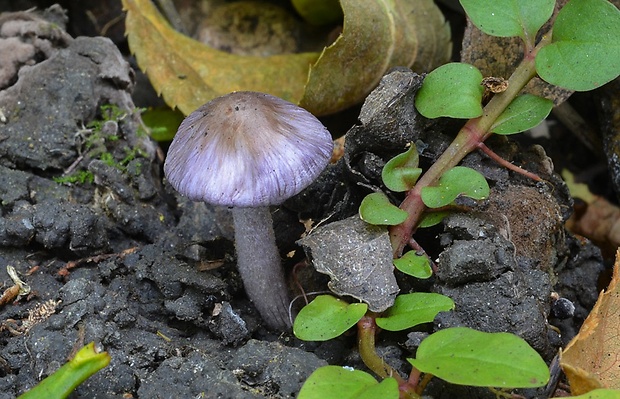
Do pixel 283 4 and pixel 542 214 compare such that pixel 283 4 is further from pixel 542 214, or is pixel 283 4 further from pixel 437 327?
pixel 437 327

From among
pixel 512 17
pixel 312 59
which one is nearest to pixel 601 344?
pixel 512 17

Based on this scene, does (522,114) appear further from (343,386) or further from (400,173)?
(343,386)

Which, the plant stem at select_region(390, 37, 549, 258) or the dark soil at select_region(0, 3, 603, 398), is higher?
the plant stem at select_region(390, 37, 549, 258)

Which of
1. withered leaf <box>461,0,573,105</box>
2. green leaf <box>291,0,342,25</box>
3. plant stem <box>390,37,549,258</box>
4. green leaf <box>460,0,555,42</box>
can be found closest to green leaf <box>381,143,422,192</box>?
plant stem <box>390,37,549,258</box>

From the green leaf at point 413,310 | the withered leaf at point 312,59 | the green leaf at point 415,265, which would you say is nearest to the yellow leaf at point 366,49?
the withered leaf at point 312,59

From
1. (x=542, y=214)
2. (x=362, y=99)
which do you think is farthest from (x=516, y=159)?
(x=362, y=99)

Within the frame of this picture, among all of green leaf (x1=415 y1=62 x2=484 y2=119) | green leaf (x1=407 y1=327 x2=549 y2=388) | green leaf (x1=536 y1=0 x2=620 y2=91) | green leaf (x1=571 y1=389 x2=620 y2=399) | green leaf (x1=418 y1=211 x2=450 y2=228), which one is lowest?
green leaf (x1=571 y1=389 x2=620 y2=399)

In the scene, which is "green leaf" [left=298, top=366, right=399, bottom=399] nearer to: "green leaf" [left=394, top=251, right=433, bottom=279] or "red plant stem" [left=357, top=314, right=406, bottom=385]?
"red plant stem" [left=357, top=314, right=406, bottom=385]
